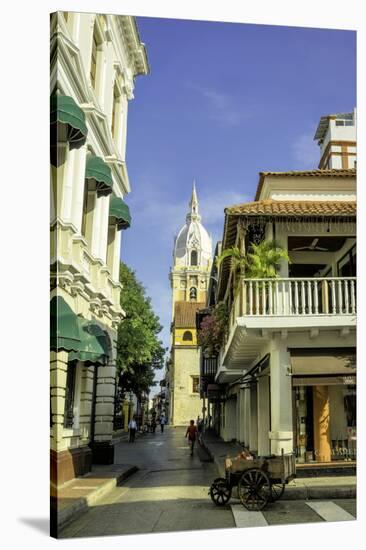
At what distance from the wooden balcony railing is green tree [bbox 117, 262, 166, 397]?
1.40 meters

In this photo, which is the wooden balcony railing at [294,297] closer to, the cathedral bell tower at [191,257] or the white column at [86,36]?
the cathedral bell tower at [191,257]

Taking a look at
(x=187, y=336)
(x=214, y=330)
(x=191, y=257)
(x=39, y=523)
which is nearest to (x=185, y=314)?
(x=187, y=336)

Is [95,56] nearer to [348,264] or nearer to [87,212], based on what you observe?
[87,212]

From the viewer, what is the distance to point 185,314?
1010 centimetres

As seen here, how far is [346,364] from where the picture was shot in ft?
27.5

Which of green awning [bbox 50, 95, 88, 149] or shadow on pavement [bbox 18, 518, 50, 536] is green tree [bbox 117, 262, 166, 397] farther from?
shadow on pavement [bbox 18, 518, 50, 536]

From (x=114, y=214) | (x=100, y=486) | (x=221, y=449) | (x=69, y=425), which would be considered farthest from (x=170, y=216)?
(x=221, y=449)

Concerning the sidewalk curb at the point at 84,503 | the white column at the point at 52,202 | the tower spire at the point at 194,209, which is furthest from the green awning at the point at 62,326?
the tower spire at the point at 194,209

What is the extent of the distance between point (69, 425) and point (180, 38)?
4.43 m

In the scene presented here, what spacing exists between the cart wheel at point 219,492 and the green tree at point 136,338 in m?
1.67

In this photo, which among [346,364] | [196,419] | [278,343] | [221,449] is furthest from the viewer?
[196,419]

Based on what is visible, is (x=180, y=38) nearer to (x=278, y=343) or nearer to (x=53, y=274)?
(x=53, y=274)

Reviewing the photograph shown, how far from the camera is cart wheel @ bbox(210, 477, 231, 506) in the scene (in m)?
7.66

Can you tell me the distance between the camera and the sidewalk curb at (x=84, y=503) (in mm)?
6219
